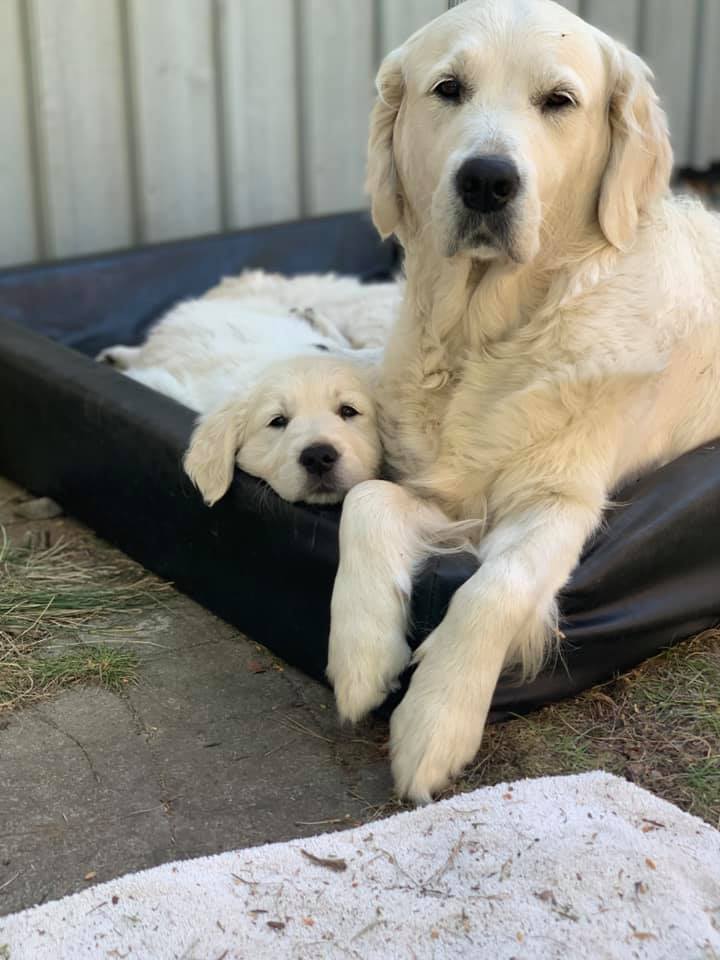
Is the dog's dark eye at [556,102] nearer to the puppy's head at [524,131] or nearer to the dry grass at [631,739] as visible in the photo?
the puppy's head at [524,131]

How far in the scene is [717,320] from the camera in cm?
292

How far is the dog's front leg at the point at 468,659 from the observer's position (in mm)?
2297

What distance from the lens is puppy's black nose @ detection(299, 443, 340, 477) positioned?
9.30 ft

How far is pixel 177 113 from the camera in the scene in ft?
16.8

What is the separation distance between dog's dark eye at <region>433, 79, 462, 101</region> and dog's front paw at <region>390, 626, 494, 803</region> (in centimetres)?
118

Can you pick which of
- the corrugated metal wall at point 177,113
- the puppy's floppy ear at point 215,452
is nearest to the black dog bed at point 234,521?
the puppy's floppy ear at point 215,452

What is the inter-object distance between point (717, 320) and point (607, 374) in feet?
1.43

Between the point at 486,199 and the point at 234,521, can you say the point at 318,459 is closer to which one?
the point at 234,521

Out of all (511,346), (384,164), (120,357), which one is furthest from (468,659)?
(120,357)

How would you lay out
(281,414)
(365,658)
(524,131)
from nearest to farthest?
(365,658), (524,131), (281,414)

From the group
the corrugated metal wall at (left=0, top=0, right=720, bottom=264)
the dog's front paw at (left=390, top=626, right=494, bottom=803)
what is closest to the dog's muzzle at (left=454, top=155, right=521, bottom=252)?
the dog's front paw at (left=390, top=626, right=494, bottom=803)

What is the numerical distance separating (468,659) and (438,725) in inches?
5.3

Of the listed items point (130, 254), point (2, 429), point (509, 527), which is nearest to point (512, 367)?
point (509, 527)

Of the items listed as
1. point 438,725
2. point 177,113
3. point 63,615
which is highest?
point 177,113
